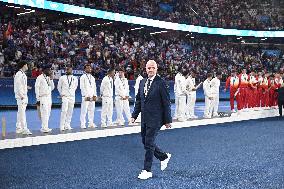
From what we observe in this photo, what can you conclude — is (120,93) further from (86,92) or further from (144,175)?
(144,175)

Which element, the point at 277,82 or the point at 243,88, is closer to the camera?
the point at 243,88

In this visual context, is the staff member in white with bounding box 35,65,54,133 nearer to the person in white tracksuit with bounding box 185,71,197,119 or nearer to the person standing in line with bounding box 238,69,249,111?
the person in white tracksuit with bounding box 185,71,197,119

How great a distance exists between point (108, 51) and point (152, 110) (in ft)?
69.6

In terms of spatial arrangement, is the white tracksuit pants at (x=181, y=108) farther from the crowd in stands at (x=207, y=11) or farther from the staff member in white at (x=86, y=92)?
the crowd in stands at (x=207, y=11)

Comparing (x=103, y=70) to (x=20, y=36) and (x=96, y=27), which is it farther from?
(x=96, y=27)

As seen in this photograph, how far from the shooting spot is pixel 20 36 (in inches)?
918

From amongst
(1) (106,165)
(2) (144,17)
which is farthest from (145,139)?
(2) (144,17)

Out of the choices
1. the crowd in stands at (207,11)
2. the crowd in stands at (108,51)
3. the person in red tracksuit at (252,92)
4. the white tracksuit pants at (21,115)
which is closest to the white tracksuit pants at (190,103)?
the person in red tracksuit at (252,92)

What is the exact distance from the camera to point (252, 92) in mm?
19375

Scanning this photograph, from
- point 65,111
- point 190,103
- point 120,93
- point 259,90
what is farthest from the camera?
point 259,90

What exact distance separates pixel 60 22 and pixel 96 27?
3.84 metres

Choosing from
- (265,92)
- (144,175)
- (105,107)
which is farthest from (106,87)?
(265,92)

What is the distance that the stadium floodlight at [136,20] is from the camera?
25.7 meters

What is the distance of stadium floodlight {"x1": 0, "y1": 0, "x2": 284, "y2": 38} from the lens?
25.7m
